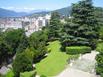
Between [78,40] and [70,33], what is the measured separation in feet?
6.43

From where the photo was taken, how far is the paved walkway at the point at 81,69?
93.4 feet

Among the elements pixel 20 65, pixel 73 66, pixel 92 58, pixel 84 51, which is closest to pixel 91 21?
pixel 84 51

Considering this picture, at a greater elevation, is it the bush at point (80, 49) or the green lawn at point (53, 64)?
the bush at point (80, 49)

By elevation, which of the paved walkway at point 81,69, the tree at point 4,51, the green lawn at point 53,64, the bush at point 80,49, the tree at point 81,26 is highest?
the tree at point 81,26

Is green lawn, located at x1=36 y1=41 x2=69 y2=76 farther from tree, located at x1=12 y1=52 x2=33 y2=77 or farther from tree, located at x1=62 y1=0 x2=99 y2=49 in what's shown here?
tree, located at x1=62 y1=0 x2=99 y2=49

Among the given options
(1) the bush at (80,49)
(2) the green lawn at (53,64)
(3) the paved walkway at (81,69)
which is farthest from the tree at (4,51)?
(3) the paved walkway at (81,69)

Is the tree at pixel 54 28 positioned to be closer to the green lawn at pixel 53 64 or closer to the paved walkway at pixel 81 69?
the green lawn at pixel 53 64

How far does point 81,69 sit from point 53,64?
6.04m

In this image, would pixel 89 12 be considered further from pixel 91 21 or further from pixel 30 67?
pixel 30 67

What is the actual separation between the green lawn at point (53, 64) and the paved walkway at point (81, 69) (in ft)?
6.28

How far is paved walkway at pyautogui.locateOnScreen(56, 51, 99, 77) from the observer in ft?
93.4

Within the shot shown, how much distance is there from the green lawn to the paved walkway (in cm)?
191

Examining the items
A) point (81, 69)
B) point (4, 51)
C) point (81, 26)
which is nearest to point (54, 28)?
point (4, 51)

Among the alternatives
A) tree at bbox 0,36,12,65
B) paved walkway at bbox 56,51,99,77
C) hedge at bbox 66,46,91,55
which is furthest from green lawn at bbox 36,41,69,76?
tree at bbox 0,36,12,65
